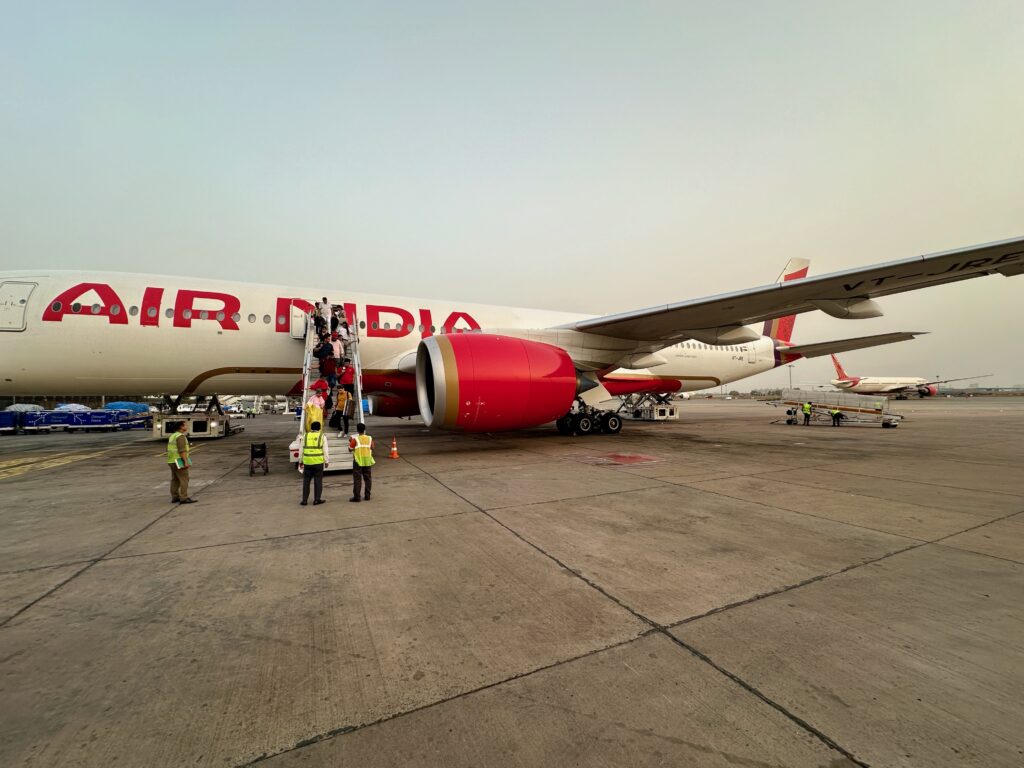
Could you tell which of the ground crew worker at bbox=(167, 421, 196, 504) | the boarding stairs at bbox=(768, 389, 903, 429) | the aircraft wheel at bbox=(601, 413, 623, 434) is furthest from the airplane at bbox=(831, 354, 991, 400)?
the ground crew worker at bbox=(167, 421, 196, 504)

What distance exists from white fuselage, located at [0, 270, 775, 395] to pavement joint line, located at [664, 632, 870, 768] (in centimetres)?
850

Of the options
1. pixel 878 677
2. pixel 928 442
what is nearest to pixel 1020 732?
pixel 878 677

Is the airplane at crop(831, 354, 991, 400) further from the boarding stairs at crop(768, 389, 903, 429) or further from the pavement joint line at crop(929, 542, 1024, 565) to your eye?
the pavement joint line at crop(929, 542, 1024, 565)

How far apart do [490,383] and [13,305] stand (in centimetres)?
917

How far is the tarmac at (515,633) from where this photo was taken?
1401 millimetres

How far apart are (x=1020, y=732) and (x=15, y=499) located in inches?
330

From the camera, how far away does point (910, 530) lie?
3.59 meters

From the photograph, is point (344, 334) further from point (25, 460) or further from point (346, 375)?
point (25, 460)

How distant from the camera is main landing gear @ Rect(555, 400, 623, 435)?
1208 cm

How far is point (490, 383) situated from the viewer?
291 inches

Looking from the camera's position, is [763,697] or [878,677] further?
[878,677]

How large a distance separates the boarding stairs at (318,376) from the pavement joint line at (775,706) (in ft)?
15.9

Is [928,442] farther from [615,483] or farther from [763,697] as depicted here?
[763,697]

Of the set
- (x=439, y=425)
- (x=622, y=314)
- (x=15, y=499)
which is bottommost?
(x=15, y=499)
